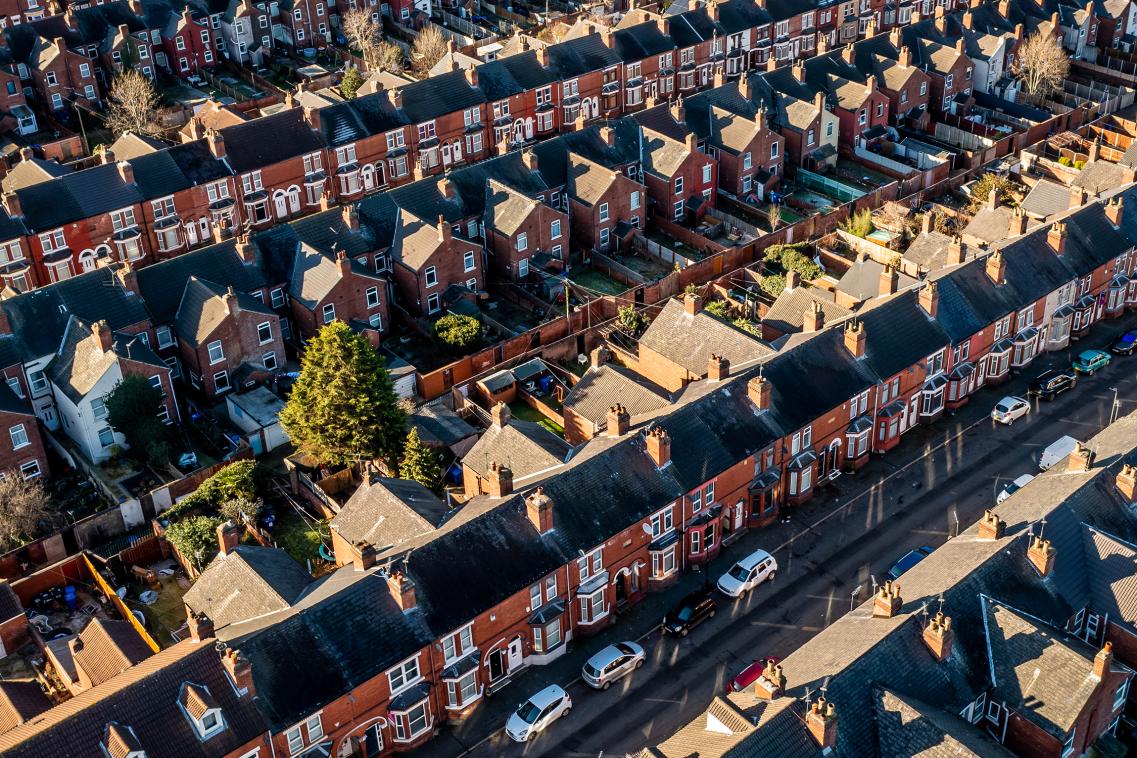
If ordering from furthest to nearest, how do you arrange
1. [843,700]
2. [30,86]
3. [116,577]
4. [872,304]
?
[30,86] → [872,304] → [116,577] → [843,700]

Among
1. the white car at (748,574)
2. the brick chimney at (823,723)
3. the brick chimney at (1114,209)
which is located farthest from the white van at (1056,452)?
the brick chimney at (823,723)

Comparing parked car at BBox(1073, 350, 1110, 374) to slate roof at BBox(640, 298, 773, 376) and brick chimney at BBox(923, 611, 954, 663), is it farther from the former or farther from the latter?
brick chimney at BBox(923, 611, 954, 663)

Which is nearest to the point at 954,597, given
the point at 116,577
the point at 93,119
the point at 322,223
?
the point at 116,577

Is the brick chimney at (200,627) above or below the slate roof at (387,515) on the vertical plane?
above

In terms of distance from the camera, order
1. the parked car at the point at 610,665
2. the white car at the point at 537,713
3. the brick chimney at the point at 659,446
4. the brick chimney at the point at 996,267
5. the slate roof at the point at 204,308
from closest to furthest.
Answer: the white car at the point at 537,713
the parked car at the point at 610,665
the brick chimney at the point at 659,446
the brick chimney at the point at 996,267
the slate roof at the point at 204,308

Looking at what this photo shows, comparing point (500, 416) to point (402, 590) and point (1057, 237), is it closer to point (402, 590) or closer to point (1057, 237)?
point (402, 590)

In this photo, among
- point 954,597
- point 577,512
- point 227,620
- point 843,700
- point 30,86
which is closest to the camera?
point 843,700

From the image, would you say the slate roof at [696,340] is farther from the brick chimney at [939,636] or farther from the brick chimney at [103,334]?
the brick chimney at [103,334]

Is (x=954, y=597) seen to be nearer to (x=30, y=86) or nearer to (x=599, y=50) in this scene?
(x=599, y=50)
